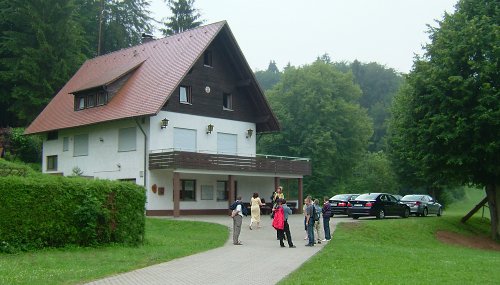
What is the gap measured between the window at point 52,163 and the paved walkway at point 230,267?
2377cm

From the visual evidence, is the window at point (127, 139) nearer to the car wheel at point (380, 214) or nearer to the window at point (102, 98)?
the window at point (102, 98)

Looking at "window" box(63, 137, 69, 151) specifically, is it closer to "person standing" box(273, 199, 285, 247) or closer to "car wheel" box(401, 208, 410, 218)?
"car wheel" box(401, 208, 410, 218)

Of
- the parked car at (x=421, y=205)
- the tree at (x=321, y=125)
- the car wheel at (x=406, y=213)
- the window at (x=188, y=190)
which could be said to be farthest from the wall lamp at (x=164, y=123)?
the tree at (x=321, y=125)

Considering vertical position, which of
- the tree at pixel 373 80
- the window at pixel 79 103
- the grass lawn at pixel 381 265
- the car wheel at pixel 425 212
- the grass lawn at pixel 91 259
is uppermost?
the tree at pixel 373 80

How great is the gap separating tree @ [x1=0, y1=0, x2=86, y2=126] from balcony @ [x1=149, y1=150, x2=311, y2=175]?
16.7 meters

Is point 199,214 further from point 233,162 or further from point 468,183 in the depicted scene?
point 468,183

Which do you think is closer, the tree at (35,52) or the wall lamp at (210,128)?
the wall lamp at (210,128)

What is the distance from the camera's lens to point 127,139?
36.1 metres

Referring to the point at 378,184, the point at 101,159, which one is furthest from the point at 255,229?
the point at 378,184

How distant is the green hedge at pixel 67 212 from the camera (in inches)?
653

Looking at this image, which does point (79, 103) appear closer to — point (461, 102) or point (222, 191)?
point (222, 191)

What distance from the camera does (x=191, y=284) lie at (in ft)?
40.9

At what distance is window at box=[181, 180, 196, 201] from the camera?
36312 mm

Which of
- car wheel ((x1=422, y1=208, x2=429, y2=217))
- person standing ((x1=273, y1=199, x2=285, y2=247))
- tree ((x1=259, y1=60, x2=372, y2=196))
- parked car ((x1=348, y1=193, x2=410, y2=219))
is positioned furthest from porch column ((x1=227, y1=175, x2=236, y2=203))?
tree ((x1=259, y1=60, x2=372, y2=196))
